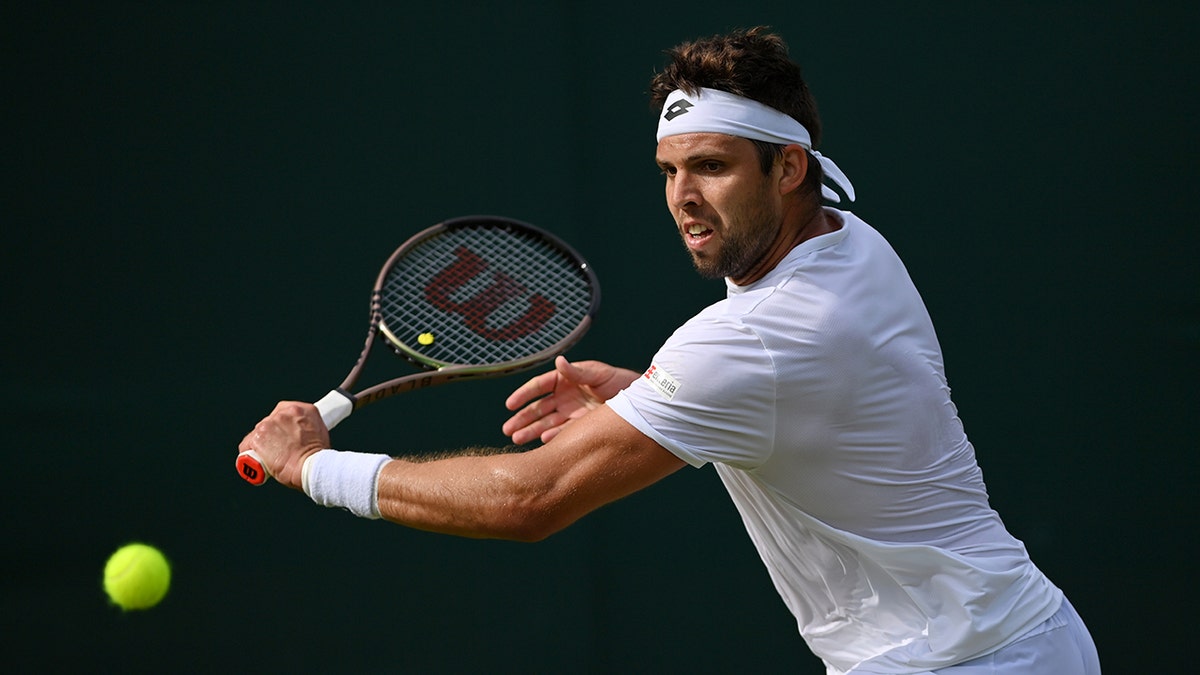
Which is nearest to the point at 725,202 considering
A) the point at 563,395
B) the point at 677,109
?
the point at 677,109

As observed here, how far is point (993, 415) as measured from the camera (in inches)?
122

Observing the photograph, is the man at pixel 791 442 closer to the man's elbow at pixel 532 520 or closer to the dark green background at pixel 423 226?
the man's elbow at pixel 532 520

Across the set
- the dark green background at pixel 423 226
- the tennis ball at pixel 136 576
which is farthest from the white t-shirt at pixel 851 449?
the tennis ball at pixel 136 576

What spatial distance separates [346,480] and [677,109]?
783 millimetres

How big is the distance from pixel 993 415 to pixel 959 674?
1.31 meters

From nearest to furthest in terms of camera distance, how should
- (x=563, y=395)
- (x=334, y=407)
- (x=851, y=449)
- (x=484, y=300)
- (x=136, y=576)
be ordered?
(x=851, y=449) → (x=334, y=407) → (x=563, y=395) → (x=484, y=300) → (x=136, y=576)

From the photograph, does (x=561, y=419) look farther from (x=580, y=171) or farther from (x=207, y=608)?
(x=580, y=171)

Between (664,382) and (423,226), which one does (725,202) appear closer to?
(664,382)

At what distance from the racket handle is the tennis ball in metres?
0.83

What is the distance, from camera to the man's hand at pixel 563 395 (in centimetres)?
228

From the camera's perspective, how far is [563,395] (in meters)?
2.38

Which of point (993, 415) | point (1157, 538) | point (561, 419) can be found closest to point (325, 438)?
point (561, 419)

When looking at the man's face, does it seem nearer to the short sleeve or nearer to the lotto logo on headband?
the lotto logo on headband

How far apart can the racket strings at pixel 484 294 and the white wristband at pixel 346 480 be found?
0.66 metres
